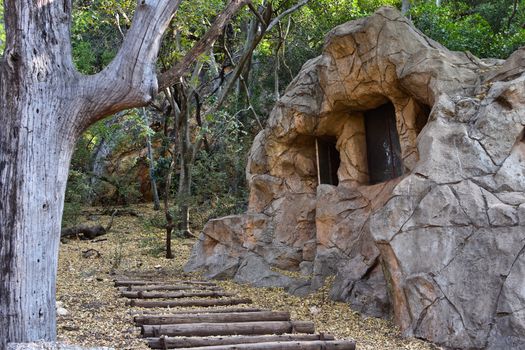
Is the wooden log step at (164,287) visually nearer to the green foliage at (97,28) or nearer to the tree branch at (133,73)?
the tree branch at (133,73)

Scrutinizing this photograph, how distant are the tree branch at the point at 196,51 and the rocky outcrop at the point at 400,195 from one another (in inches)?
113

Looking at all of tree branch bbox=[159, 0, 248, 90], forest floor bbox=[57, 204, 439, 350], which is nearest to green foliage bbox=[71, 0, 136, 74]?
forest floor bbox=[57, 204, 439, 350]

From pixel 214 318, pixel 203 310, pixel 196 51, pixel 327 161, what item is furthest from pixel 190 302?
pixel 327 161

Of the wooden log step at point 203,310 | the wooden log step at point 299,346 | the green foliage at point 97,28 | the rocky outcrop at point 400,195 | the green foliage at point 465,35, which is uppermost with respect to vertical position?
the green foliage at point 97,28

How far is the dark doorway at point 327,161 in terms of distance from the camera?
34.1 feet

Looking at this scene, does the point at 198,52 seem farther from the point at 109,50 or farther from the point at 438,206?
the point at 109,50

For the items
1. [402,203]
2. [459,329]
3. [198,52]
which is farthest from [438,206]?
[198,52]

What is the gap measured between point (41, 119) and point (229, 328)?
3134mm

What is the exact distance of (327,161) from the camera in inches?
413

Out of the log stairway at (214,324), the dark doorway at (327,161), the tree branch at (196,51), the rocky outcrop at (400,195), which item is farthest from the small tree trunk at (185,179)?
the tree branch at (196,51)

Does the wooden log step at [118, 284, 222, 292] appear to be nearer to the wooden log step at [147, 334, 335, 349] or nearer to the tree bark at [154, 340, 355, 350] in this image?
the wooden log step at [147, 334, 335, 349]

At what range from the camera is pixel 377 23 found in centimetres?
862

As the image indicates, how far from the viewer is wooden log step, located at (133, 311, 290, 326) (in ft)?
21.1

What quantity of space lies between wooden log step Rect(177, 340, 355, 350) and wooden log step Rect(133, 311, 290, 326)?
1068 mm
